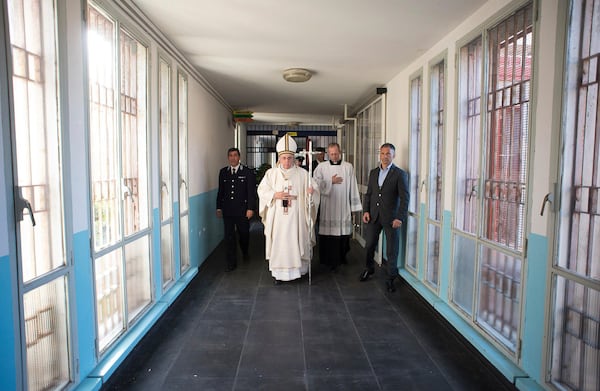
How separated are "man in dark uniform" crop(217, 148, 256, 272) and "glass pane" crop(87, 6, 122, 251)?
2240mm

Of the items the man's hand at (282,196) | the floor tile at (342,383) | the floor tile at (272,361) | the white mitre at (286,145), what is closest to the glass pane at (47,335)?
the floor tile at (272,361)

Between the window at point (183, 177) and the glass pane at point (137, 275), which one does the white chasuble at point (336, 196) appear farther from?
the glass pane at point (137, 275)

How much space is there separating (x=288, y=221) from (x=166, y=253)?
137 cm

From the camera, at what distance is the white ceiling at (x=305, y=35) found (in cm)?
277

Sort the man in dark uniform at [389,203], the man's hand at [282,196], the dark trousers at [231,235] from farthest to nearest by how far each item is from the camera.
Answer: the dark trousers at [231,235] → the man's hand at [282,196] → the man in dark uniform at [389,203]

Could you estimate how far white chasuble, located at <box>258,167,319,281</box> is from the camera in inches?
172

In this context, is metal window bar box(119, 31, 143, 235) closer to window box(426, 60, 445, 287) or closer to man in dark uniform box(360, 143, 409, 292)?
man in dark uniform box(360, 143, 409, 292)

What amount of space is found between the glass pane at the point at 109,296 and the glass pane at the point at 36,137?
0.55 metres

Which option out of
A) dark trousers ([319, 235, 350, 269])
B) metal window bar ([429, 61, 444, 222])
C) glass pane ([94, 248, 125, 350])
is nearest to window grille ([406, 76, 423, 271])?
metal window bar ([429, 61, 444, 222])

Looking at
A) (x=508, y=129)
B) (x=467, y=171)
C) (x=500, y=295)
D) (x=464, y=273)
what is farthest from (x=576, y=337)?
(x=467, y=171)

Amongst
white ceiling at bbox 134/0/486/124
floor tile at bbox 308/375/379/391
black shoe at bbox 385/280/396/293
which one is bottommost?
floor tile at bbox 308/375/379/391

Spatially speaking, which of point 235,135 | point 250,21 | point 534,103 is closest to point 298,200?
point 250,21

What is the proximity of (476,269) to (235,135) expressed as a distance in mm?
6862

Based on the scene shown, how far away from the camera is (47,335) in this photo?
72.9 inches
